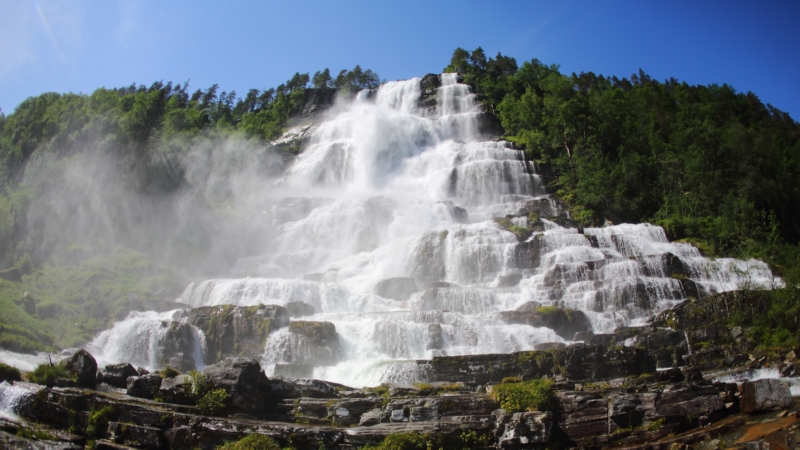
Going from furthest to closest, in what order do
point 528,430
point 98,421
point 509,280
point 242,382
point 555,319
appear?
point 509,280 < point 555,319 < point 242,382 < point 98,421 < point 528,430

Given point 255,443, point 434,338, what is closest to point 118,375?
point 255,443

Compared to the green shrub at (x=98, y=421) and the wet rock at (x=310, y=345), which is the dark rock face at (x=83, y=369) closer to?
the green shrub at (x=98, y=421)

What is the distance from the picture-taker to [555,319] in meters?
26.0

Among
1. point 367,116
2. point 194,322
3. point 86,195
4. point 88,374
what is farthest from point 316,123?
point 88,374

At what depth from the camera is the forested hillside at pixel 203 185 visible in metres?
38.1

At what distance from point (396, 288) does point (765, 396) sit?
22859 millimetres

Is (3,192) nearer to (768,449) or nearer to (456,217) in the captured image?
(456,217)

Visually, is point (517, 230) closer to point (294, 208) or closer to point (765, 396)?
point (765, 396)

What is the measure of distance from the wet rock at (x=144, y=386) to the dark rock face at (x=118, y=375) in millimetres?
1409

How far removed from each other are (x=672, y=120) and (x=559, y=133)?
1474 centimetres

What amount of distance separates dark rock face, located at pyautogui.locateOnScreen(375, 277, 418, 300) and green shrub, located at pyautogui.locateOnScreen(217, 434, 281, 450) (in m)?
20.9

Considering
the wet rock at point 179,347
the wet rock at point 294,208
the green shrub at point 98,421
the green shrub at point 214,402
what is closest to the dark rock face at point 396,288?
the wet rock at point 179,347

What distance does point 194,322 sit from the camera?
29391mm

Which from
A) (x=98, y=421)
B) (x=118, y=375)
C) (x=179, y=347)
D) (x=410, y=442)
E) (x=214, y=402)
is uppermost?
(x=179, y=347)
